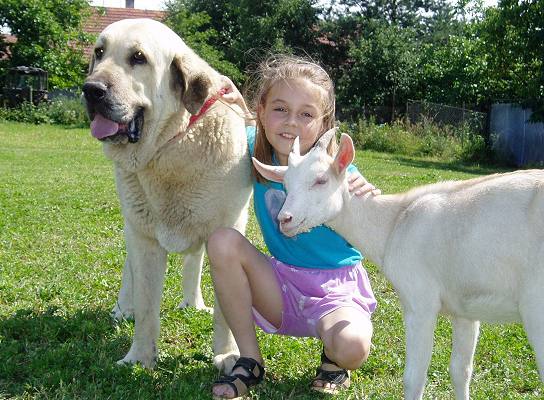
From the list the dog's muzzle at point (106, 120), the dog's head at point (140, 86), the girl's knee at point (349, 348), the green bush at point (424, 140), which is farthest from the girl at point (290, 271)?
the green bush at point (424, 140)

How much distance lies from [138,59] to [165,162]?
660 millimetres

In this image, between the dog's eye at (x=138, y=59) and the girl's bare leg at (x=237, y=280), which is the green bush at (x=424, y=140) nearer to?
the girl's bare leg at (x=237, y=280)

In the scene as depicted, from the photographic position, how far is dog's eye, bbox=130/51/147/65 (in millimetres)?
4020

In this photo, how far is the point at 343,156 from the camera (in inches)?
135

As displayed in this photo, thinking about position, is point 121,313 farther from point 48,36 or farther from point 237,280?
point 48,36

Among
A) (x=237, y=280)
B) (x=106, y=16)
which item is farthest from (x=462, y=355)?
(x=106, y=16)

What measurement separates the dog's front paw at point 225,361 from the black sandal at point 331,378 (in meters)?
0.52

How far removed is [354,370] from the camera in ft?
13.7

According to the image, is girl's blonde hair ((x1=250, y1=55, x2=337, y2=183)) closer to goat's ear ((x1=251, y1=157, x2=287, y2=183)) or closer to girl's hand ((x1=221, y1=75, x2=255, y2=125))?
girl's hand ((x1=221, y1=75, x2=255, y2=125))

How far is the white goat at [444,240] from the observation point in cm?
302

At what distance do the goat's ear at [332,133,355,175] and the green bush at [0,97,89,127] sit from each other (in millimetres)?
23521

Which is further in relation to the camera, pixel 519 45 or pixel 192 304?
pixel 519 45

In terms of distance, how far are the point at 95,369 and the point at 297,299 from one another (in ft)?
4.15

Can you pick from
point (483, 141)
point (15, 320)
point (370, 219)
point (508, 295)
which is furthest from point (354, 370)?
point (483, 141)
